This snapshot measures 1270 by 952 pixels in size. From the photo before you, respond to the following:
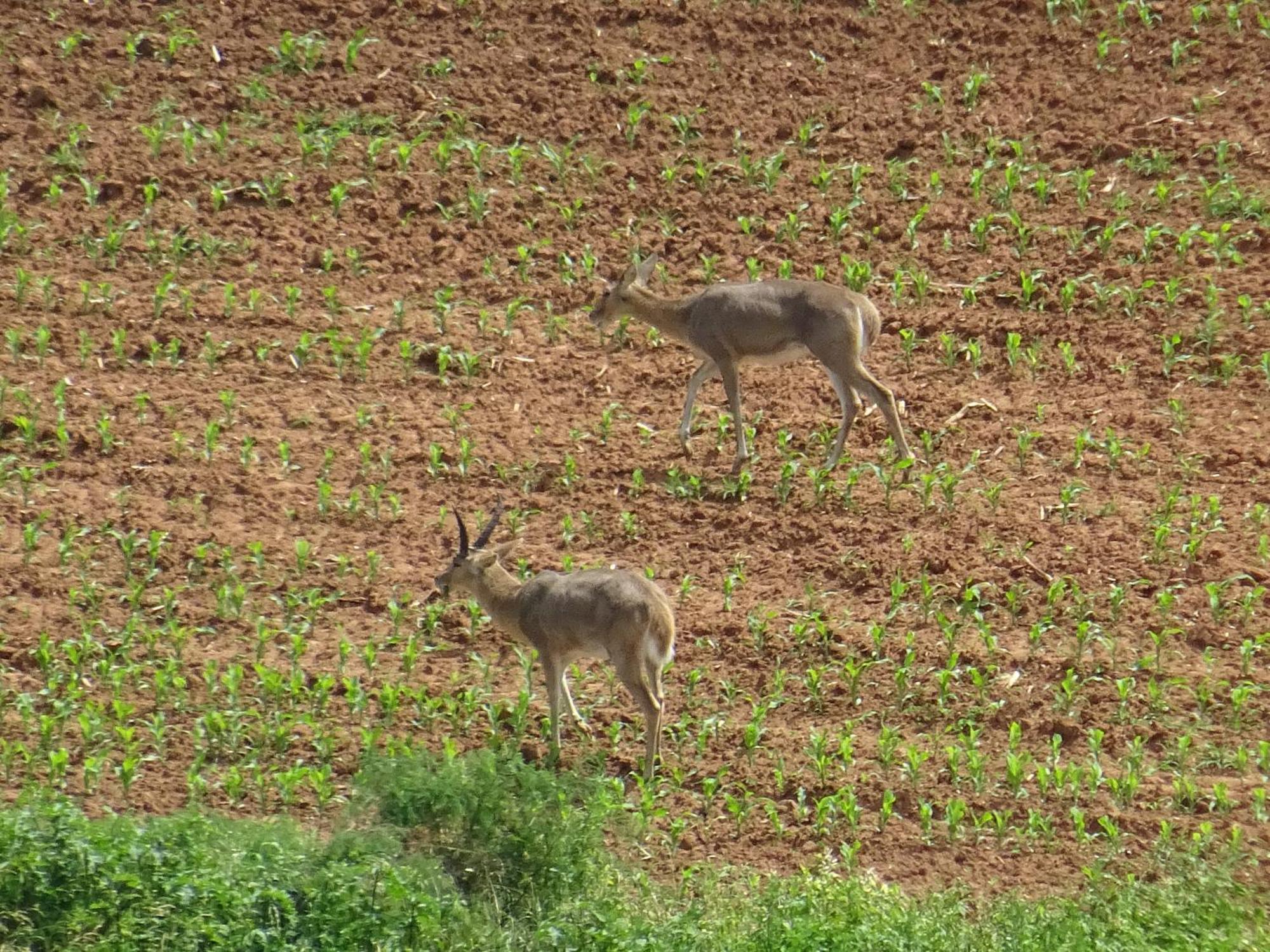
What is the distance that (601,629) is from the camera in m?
11.8

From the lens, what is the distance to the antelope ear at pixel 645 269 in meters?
16.0

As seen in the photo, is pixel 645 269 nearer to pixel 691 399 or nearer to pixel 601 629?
pixel 691 399

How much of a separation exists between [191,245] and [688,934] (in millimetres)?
9626

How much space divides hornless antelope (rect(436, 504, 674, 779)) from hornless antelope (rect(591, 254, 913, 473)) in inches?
124

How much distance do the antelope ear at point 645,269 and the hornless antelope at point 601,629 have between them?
3937 millimetres

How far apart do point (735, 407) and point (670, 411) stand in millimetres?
1044

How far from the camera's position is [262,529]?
14.1m

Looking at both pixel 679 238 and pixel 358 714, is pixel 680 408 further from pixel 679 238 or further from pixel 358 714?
pixel 358 714

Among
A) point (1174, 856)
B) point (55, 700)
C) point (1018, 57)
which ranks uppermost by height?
point (1018, 57)

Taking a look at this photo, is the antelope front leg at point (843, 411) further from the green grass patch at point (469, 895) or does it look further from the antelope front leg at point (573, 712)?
the green grass patch at point (469, 895)

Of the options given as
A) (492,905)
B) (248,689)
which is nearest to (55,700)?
(248,689)

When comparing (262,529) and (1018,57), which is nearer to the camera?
(262,529)

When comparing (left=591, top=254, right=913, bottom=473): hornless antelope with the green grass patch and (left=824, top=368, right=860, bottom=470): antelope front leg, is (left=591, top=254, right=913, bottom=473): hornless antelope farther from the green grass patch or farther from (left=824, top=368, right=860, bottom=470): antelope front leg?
the green grass patch

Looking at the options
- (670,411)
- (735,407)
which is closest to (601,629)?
(735,407)
